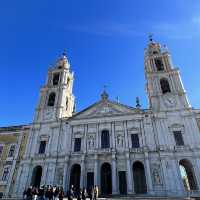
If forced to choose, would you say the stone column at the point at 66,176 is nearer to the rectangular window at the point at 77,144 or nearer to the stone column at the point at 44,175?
the rectangular window at the point at 77,144

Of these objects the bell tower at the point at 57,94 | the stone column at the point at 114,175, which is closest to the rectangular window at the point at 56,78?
the bell tower at the point at 57,94

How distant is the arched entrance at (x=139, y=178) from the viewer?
75.9 feet

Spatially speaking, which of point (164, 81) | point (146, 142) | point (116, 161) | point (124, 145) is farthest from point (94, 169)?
point (164, 81)

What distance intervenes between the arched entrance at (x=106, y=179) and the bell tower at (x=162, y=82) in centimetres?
941

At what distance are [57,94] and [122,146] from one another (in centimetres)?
1340

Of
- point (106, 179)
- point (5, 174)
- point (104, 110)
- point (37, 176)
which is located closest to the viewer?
point (106, 179)

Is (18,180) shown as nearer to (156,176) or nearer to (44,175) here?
(44,175)

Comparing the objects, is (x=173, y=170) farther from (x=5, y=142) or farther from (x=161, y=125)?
(x=5, y=142)

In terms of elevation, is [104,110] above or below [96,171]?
above

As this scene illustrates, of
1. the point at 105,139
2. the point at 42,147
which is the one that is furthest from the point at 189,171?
the point at 42,147

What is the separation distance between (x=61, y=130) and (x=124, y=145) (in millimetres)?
8648

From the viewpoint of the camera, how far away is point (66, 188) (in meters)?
23.8

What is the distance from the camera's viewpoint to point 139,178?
24078mm

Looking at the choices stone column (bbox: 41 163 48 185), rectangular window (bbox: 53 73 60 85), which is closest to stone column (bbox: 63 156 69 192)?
stone column (bbox: 41 163 48 185)
